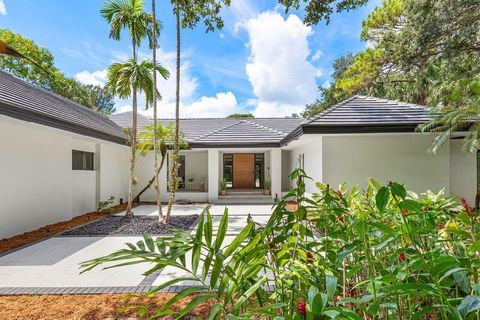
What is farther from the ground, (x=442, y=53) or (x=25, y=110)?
(x=442, y=53)

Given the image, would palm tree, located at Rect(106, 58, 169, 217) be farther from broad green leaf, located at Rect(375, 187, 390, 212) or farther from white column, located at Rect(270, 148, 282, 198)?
broad green leaf, located at Rect(375, 187, 390, 212)

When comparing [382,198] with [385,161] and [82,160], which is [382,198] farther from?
[82,160]

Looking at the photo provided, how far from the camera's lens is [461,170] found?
1088 centimetres

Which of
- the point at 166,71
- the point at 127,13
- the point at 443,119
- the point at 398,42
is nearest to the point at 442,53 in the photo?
the point at 398,42

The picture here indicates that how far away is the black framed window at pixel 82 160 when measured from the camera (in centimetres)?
1125

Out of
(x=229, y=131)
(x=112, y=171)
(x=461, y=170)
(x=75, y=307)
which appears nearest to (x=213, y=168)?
(x=229, y=131)

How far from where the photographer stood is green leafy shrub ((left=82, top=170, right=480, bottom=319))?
1.10 meters

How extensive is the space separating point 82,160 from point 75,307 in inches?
371

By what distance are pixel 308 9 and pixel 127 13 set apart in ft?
21.5

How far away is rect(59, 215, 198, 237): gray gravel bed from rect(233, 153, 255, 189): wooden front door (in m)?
9.71

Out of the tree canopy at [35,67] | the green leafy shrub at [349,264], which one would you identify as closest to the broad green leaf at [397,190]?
the green leafy shrub at [349,264]

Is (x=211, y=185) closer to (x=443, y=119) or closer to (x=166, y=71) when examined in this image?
(x=166, y=71)

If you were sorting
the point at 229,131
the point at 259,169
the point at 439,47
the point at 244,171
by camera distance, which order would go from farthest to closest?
1. the point at 244,171
2. the point at 259,169
3. the point at 229,131
4. the point at 439,47

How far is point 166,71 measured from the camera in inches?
410
